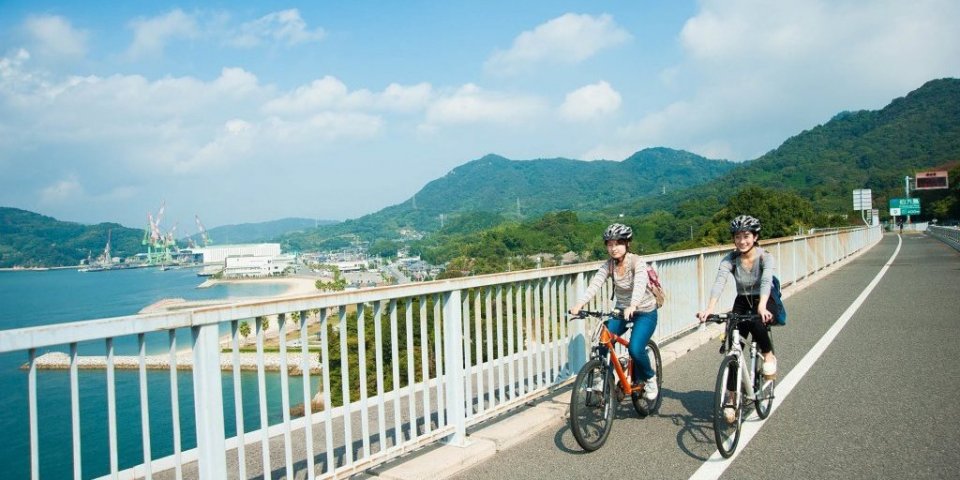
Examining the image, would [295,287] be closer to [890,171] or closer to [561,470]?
[561,470]

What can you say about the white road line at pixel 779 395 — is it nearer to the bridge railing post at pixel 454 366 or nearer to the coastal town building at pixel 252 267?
the bridge railing post at pixel 454 366

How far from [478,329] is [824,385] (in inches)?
156

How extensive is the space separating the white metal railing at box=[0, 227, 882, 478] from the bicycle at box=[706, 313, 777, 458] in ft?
5.85

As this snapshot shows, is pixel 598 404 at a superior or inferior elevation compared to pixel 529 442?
superior

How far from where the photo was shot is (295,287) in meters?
141

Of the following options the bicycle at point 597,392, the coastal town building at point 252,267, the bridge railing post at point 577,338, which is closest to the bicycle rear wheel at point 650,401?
the bicycle at point 597,392

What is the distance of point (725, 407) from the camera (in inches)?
191

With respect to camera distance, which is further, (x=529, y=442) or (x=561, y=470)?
(x=529, y=442)

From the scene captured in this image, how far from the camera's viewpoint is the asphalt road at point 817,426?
4.55 metres

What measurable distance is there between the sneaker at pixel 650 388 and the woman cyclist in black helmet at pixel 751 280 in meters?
0.80

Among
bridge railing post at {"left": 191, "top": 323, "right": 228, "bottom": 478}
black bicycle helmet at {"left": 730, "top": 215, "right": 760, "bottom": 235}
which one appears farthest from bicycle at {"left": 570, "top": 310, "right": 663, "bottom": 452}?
bridge railing post at {"left": 191, "top": 323, "right": 228, "bottom": 478}

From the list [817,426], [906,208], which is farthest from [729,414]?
[906,208]

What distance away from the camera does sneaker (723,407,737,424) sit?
4.83 metres

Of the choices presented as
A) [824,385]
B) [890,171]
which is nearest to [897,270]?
[824,385]
